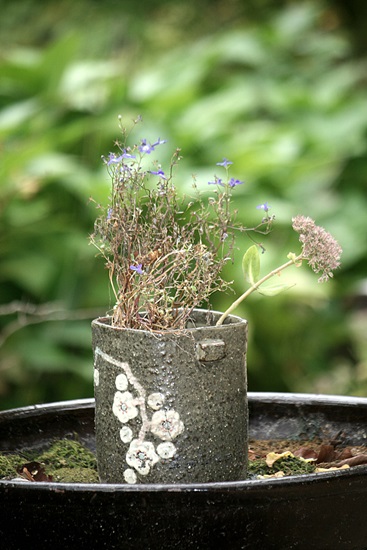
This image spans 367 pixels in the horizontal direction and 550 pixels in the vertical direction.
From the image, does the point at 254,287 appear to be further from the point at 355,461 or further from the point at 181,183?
the point at 181,183

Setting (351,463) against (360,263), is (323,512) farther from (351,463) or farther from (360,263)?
(360,263)

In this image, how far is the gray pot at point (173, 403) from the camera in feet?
2.68

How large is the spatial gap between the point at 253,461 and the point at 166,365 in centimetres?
20

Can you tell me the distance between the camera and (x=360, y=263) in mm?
4039

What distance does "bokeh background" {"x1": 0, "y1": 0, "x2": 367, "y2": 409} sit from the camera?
3.25m

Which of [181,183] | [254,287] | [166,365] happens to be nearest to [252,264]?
[254,287]

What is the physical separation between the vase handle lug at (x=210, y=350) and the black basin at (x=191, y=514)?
14 centimetres

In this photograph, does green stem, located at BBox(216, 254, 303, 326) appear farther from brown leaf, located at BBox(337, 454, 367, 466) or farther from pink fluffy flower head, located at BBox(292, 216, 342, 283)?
brown leaf, located at BBox(337, 454, 367, 466)

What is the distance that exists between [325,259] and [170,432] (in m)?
0.21

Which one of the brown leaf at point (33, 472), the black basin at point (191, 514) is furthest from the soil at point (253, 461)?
the black basin at point (191, 514)

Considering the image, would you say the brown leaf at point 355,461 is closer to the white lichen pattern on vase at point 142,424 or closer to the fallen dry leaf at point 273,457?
the fallen dry leaf at point 273,457

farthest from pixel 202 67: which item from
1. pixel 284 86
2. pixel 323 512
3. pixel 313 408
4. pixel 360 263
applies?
pixel 323 512

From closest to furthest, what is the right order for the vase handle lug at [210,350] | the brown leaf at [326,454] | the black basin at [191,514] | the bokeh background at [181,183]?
the black basin at [191,514] → the vase handle lug at [210,350] → the brown leaf at [326,454] → the bokeh background at [181,183]

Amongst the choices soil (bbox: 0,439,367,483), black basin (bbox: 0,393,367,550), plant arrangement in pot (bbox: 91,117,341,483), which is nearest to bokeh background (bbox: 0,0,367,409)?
soil (bbox: 0,439,367,483)
